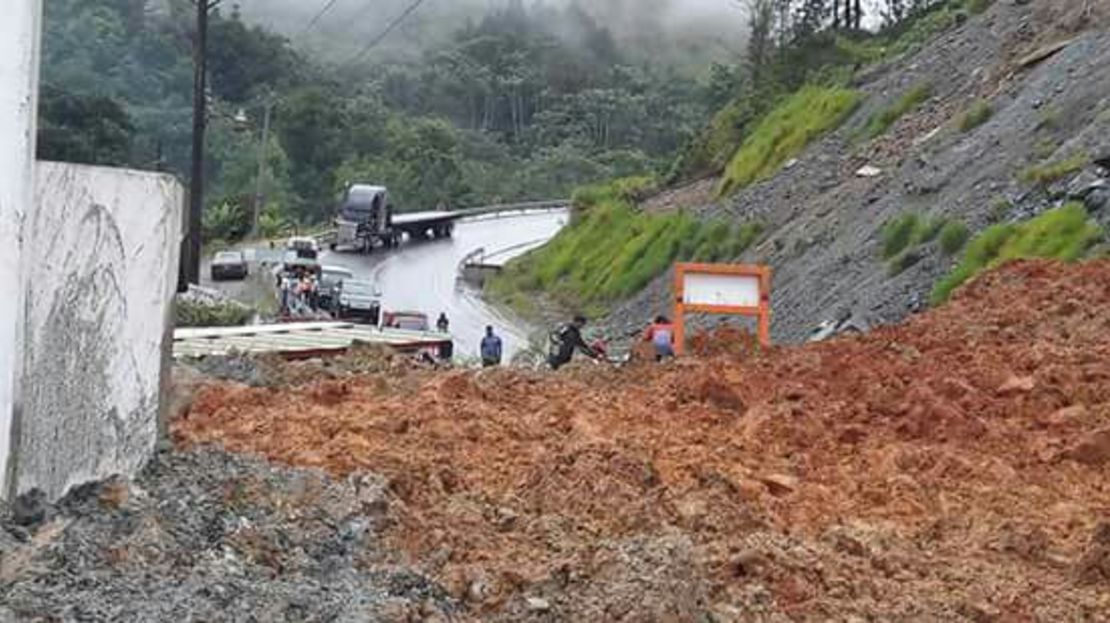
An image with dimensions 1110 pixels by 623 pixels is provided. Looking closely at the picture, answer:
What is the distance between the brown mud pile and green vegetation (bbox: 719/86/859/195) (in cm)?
2638

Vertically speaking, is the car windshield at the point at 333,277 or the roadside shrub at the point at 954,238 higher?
the roadside shrub at the point at 954,238

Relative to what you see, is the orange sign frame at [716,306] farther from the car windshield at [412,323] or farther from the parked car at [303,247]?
the parked car at [303,247]

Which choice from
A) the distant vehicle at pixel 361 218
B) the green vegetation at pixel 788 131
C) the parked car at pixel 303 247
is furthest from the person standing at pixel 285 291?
the distant vehicle at pixel 361 218

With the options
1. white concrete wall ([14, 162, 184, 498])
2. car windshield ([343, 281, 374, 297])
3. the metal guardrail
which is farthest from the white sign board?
the metal guardrail

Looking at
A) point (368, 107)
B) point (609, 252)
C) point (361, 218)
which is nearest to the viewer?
point (609, 252)

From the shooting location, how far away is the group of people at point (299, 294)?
1411 inches

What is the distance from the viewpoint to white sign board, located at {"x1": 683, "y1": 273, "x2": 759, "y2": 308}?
16578 mm

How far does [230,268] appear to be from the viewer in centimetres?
4806

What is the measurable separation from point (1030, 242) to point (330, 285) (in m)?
21.2

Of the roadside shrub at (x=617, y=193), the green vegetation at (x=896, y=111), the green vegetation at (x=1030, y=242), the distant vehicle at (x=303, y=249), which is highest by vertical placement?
the green vegetation at (x=896, y=111)

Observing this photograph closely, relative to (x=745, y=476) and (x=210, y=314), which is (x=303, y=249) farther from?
(x=745, y=476)

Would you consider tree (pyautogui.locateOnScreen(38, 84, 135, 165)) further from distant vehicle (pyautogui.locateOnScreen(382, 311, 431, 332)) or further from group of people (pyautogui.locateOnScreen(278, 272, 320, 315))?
distant vehicle (pyautogui.locateOnScreen(382, 311, 431, 332))

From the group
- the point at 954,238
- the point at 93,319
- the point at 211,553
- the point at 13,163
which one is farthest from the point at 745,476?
the point at 954,238

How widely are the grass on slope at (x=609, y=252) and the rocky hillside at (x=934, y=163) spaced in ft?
2.84
